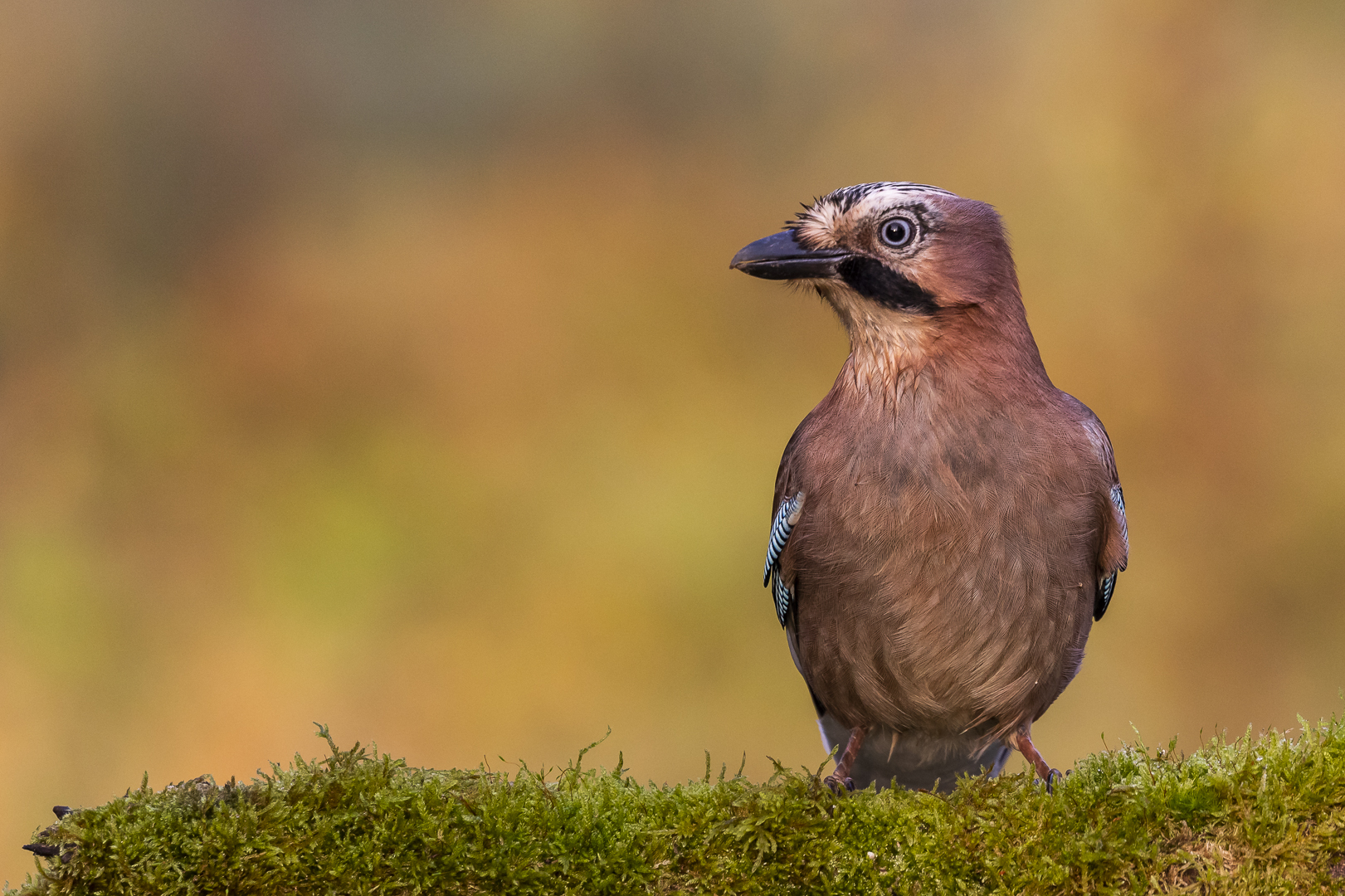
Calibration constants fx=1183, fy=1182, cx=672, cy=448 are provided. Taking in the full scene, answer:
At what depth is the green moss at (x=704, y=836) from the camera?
9.48 feet

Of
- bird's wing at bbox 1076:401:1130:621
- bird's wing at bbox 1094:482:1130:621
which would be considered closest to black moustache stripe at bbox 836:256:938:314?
bird's wing at bbox 1076:401:1130:621

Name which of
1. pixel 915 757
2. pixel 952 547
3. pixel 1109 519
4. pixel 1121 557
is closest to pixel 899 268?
pixel 952 547

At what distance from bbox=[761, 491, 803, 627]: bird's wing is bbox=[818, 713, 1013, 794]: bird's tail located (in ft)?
1.98

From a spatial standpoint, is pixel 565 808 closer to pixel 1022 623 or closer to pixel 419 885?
pixel 419 885

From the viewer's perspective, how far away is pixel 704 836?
3055mm

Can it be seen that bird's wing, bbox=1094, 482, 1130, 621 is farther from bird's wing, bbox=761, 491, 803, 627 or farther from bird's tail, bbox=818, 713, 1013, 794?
bird's wing, bbox=761, 491, 803, 627

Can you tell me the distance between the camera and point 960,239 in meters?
4.17

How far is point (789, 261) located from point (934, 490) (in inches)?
37.6

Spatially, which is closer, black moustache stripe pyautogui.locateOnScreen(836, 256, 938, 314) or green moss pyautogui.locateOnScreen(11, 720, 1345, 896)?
green moss pyautogui.locateOnScreen(11, 720, 1345, 896)

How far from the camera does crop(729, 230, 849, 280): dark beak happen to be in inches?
163

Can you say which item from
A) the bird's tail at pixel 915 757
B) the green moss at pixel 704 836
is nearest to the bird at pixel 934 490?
the bird's tail at pixel 915 757

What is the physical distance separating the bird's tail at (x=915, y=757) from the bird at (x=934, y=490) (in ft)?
0.65

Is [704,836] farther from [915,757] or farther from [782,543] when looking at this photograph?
[915,757]

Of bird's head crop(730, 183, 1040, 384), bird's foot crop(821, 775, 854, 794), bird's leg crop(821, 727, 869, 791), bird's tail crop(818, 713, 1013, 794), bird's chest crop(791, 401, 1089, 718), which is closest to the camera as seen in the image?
bird's foot crop(821, 775, 854, 794)
